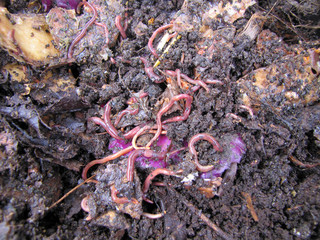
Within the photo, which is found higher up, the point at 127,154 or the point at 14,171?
the point at 14,171

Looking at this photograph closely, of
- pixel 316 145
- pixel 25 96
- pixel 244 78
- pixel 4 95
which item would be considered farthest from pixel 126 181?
pixel 316 145

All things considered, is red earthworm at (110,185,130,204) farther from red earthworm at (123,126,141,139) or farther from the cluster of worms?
red earthworm at (123,126,141,139)

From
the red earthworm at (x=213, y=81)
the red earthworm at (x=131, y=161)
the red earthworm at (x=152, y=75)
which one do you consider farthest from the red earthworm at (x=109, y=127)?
the red earthworm at (x=213, y=81)

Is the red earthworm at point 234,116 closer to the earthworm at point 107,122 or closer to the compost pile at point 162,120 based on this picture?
the compost pile at point 162,120

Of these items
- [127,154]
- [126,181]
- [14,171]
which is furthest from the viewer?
[127,154]

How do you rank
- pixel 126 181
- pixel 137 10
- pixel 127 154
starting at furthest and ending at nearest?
pixel 137 10 → pixel 127 154 → pixel 126 181

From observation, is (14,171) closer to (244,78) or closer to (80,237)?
(80,237)

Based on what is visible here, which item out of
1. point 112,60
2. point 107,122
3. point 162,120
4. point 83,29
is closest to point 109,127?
point 107,122
